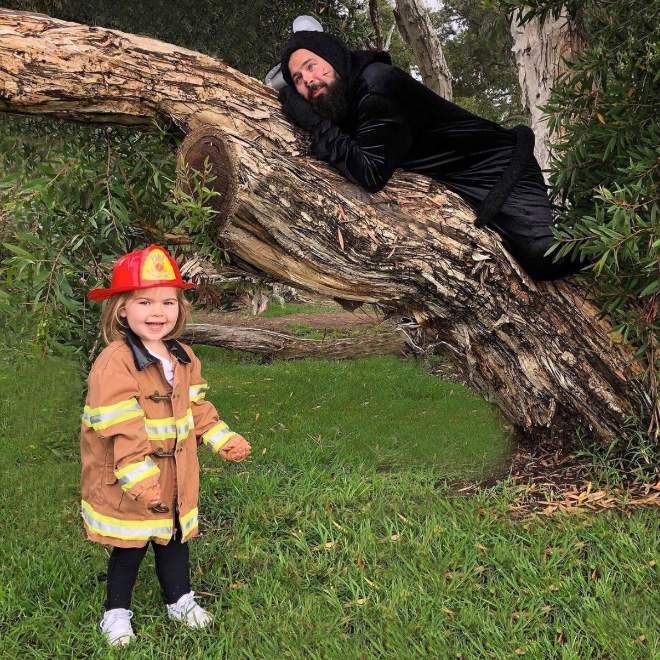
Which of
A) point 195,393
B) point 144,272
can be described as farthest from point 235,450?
point 144,272

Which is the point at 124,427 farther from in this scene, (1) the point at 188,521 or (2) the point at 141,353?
(1) the point at 188,521

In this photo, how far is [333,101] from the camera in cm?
382

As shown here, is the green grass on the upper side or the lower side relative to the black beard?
lower

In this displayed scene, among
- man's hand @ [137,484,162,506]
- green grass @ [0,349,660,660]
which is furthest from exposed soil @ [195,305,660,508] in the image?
man's hand @ [137,484,162,506]

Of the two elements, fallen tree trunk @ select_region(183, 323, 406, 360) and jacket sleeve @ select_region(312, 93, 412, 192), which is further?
fallen tree trunk @ select_region(183, 323, 406, 360)

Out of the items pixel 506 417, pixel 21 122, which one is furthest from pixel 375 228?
pixel 21 122

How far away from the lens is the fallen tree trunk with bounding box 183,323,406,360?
30.3 feet

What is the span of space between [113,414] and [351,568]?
1.59 metres

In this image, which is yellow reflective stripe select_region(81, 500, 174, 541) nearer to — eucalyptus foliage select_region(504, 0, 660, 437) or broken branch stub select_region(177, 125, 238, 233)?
broken branch stub select_region(177, 125, 238, 233)

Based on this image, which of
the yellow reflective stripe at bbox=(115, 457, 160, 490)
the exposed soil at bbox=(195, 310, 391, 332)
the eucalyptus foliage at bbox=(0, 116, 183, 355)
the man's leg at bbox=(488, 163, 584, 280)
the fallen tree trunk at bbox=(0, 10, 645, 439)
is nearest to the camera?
the yellow reflective stripe at bbox=(115, 457, 160, 490)

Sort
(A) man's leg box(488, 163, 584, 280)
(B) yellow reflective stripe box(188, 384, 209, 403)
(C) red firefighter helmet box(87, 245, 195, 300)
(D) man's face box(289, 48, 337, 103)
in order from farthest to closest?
(A) man's leg box(488, 163, 584, 280)
(D) man's face box(289, 48, 337, 103)
(B) yellow reflective stripe box(188, 384, 209, 403)
(C) red firefighter helmet box(87, 245, 195, 300)

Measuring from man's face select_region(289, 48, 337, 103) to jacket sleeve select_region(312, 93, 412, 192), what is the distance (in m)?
0.18

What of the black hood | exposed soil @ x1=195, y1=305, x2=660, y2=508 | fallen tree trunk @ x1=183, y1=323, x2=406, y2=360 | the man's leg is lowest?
fallen tree trunk @ x1=183, y1=323, x2=406, y2=360

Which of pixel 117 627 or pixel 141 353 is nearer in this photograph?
pixel 141 353
